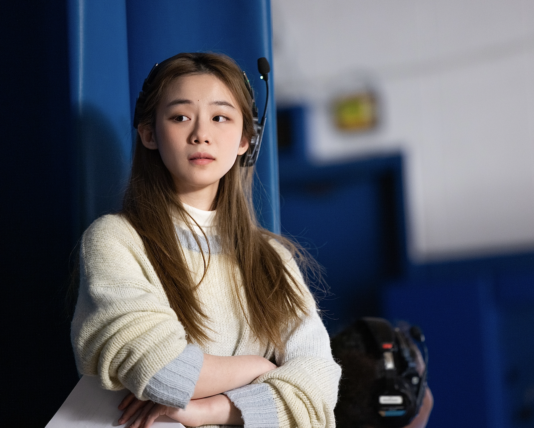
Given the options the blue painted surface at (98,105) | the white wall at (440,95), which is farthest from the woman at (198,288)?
the white wall at (440,95)

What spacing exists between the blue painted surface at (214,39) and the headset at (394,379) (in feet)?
1.05

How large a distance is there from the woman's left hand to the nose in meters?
0.37

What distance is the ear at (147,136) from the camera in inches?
35.2

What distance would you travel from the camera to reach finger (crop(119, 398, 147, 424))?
706 millimetres

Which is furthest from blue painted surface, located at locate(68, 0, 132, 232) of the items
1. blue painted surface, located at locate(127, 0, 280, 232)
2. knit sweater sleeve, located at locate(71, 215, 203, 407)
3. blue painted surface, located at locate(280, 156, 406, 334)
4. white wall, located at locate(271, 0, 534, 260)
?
white wall, located at locate(271, 0, 534, 260)

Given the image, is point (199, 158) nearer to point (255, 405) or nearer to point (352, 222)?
point (255, 405)

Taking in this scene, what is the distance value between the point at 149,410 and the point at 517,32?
3482mm

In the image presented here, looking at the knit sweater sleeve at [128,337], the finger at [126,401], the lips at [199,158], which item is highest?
the lips at [199,158]

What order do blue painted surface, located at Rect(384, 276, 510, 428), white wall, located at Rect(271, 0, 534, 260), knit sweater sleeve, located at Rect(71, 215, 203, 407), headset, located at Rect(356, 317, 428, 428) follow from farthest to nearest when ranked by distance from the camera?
white wall, located at Rect(271, 0, 534, 260)
blue painted surface, located at Rect(384, 276, 510, 428)
headset, located at Rect(356, 317, 428, 428)
knit sweater sleeve, located at Rect(71, 215, 203, 407)

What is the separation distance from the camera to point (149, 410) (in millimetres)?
703

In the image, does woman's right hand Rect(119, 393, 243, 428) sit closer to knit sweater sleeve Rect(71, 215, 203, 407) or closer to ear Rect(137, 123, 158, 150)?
knit sweater sleeve Rect(71, 215, 203, 407)

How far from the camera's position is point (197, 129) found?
84 centimetres

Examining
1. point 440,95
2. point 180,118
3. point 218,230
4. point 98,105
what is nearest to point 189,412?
point 218,230

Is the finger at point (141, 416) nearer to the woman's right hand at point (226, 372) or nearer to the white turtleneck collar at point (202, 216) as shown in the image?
the woman's right hand at point (226, 372)
